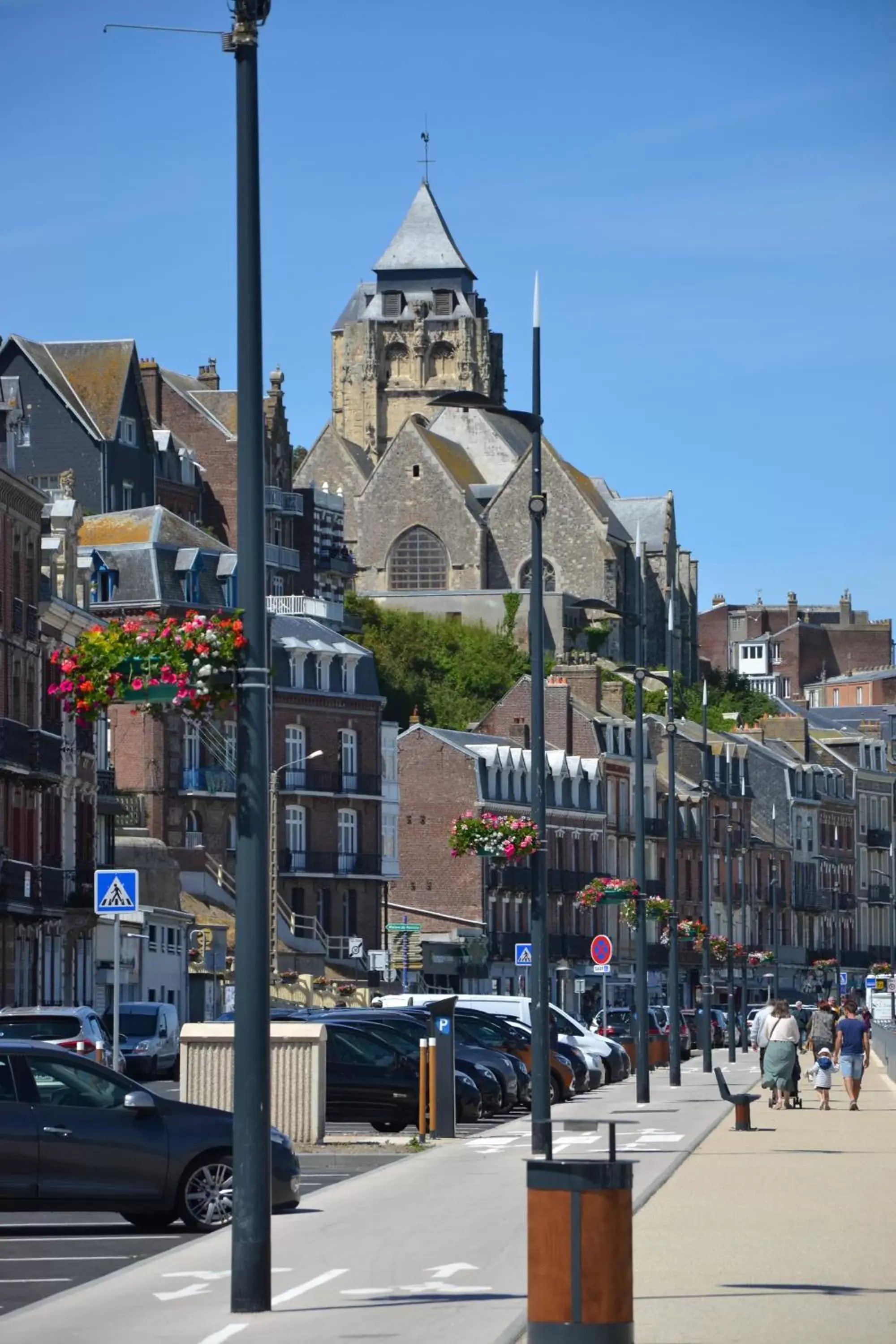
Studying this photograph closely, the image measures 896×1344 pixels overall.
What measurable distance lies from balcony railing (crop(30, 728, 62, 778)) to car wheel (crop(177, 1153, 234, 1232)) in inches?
1579

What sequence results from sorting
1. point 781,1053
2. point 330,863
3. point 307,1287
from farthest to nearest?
1. point 330,863
2. point 781,1053
3. point 307,1287

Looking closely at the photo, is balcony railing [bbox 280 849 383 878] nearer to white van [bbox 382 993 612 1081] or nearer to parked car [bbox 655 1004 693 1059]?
parked car [bbox 655 1004 693 1059]

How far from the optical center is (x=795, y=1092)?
4106cm

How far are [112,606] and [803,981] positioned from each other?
63.1 metres

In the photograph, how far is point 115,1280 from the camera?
1598 centimetres

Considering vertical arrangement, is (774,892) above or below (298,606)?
below

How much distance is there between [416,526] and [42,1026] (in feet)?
376

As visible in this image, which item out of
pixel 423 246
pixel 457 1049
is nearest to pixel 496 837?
pixel 457 1049

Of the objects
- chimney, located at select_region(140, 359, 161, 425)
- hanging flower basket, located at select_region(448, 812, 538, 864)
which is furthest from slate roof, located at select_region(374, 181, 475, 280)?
hanging flower basket, located at select_region(448, 812, 538, 864)

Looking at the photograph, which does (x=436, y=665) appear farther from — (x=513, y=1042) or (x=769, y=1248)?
(x=769, y=1248)

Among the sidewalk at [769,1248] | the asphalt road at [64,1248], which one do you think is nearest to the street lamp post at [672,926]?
the sidewalk at [769,1248]

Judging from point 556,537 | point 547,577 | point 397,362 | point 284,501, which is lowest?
point 284,501

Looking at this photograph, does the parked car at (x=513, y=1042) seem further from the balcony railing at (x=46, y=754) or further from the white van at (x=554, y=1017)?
the balcony railing at (x=46, y=754)

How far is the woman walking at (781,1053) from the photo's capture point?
3812 cm
